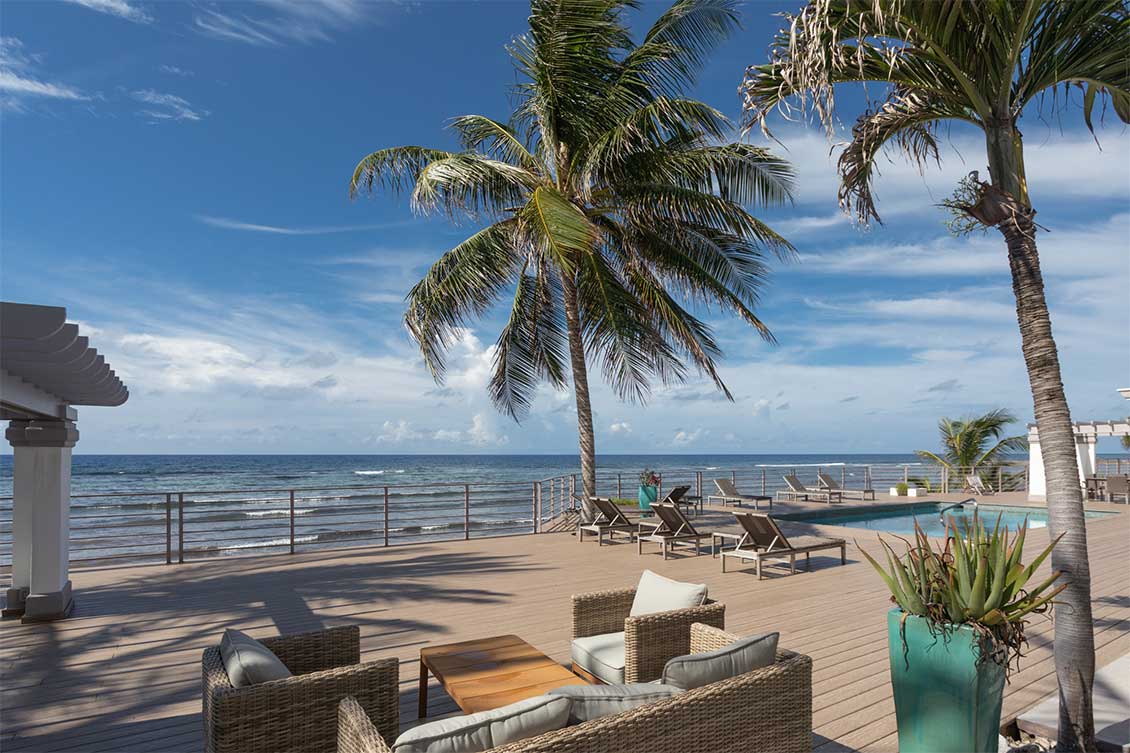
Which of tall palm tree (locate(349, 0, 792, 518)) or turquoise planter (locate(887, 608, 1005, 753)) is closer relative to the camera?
turquoise planter (locate(887, 608, 1005, 753))

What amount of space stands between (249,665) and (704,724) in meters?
1.81

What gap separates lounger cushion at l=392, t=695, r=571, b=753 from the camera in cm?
192

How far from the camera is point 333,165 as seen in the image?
17.0 metres

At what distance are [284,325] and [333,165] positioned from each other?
848cm

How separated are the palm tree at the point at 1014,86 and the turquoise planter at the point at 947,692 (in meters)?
0.58

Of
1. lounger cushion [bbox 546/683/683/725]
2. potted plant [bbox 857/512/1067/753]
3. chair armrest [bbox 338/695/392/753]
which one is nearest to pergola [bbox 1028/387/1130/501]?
potted plant [bbox 857/512/1067/753]

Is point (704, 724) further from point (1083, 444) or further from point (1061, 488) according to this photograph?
point (1083, 444)

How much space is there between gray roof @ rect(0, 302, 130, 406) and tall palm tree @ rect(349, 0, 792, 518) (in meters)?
5.28

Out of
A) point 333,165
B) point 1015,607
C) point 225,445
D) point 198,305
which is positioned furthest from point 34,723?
point 225,445

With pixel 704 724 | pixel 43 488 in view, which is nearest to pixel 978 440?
pixel 704 724

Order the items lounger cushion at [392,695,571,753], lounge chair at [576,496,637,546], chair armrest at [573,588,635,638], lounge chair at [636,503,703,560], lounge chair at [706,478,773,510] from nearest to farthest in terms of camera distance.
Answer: lounger cushion at [392,695,571,753] < chair armrest at [573,588,635,638] < lounge chair at [636,503,703,560] < lounge chair at [576,496,637,546] < lounge chair at [706,478,773,510]

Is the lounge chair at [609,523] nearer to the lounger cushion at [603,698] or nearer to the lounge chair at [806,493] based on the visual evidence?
the lounger cushion at [603,698]

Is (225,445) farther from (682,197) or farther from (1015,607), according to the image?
(1015,607)

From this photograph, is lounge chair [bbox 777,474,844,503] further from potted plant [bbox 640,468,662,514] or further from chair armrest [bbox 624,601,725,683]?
chair armrest [bbox 624,601,725,683]
